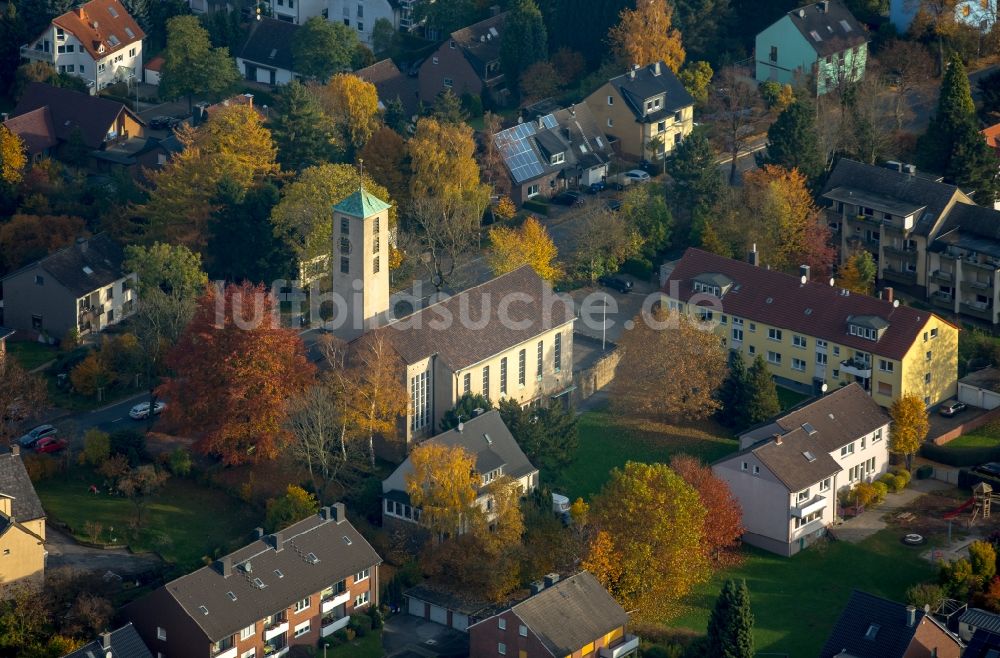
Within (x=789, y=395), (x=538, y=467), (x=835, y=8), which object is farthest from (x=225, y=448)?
(x=835, y=8)

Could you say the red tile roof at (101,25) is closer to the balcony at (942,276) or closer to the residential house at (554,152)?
the residential house at (554,152)

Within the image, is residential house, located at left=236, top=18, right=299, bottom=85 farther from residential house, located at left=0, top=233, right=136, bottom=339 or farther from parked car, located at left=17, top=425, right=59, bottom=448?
parked car, located at left=17, top=425, right=59, bottom=448

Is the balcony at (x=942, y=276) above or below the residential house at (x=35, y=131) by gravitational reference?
below

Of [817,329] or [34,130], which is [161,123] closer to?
[34,130]

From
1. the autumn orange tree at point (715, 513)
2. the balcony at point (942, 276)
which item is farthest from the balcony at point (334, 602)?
the balcony at point (942, 276)

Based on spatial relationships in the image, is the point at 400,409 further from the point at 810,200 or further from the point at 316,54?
the point at 316,54

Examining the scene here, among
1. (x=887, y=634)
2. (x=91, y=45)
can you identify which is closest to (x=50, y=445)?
(x=887, y=634)

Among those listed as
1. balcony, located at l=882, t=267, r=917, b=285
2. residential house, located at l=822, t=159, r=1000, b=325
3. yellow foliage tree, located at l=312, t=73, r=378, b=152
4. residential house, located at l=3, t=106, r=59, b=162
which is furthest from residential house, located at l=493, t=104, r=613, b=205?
residential house, located at l=3, t=106, r=59, b=162
